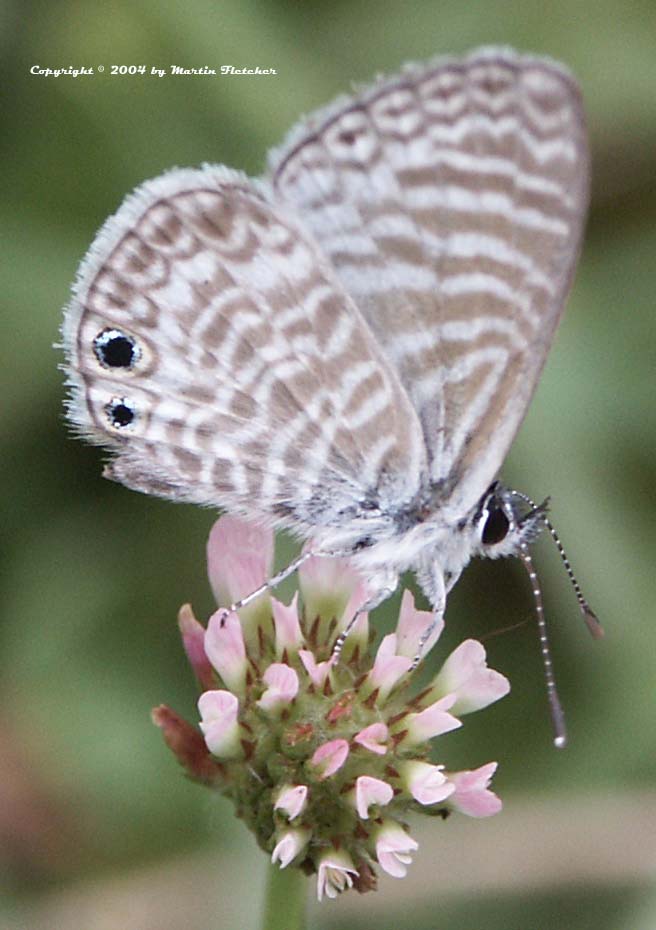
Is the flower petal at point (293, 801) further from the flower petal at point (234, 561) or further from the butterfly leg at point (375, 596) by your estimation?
the flower petal at point (234, 561)

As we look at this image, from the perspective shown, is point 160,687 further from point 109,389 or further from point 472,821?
point 109,389

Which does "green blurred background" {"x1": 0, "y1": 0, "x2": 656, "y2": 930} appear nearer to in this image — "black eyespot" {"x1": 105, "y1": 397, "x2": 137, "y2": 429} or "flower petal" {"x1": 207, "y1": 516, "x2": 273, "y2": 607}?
"flower petal" {"x1": 207, "y1": 516, "x2": 273, "y2": 607}

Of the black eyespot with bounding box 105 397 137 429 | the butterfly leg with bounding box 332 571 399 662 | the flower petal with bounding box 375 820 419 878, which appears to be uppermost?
the black eyespot with bounding box 105 397 137 429

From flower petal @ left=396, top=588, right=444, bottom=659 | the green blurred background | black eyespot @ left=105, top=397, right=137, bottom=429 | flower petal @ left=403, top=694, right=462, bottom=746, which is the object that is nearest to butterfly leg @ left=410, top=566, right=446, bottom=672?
flower petal @ left=396, top=588, right=444, bottom=659

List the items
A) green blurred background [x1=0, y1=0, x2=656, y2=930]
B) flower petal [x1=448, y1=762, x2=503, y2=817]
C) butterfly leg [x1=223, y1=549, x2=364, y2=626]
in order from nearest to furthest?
flower petal [x1=448, y1=762, x2=503, y2=817], butterfly leg [x1=223, y1=549, x2=364, y2=626], green blurred background [x1=0, y1=0, x2=656, y2=930]

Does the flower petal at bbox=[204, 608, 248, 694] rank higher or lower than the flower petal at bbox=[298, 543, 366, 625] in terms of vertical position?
lower

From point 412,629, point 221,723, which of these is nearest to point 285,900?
point 221,723
